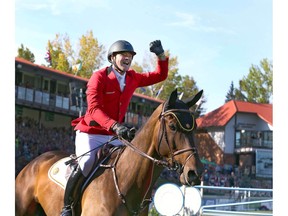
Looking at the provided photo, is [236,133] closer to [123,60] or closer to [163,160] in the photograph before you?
[123,60]

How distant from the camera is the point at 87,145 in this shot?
19.1ft

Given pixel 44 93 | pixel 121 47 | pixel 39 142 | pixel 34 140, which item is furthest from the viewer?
pixel 44 93

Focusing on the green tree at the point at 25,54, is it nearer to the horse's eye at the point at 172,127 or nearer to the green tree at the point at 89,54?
the green tree at the point at 89,54

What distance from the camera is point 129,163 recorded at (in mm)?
5438

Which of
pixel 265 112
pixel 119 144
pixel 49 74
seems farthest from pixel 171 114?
pixel 265 112

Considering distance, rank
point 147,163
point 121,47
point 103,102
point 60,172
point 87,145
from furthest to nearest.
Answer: point 60,172, point 87,145, point 103,102, point 121,47, point 147,163

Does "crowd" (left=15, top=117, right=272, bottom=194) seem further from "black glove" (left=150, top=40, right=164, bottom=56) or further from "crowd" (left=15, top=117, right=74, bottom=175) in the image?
"black glove" (left=150, top=40, right=164, bottom=56)

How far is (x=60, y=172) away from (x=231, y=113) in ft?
183

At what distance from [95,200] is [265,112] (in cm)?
5844

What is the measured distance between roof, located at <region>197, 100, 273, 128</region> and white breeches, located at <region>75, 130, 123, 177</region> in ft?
180

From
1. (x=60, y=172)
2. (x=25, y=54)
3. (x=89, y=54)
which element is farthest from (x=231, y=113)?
(x=60, y=172)

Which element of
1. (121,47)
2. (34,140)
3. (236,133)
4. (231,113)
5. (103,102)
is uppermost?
(121,47)

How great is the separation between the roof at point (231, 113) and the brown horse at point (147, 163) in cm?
5542
